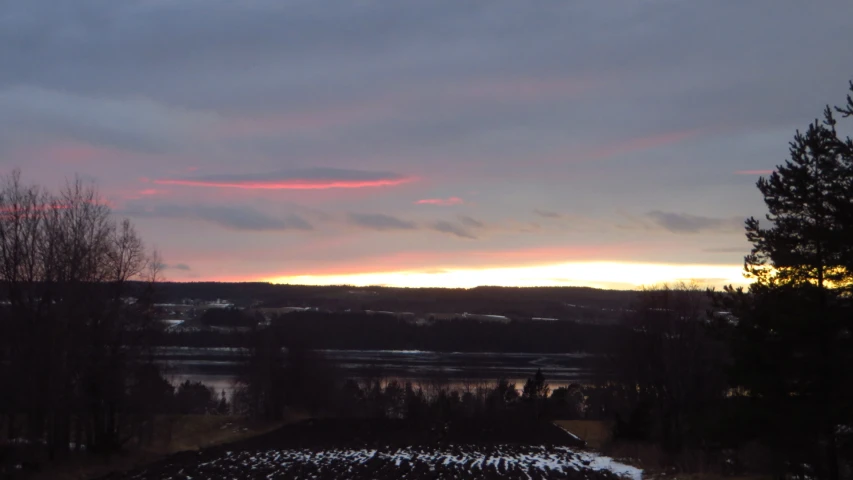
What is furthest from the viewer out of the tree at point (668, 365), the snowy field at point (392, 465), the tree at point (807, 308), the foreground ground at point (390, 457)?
the tree at point (668, 365)

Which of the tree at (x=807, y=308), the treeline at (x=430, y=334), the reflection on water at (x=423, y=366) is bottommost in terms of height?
the reflection on water at (x=423, y=366)

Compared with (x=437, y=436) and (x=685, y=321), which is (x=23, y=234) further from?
(x=685, y=321)

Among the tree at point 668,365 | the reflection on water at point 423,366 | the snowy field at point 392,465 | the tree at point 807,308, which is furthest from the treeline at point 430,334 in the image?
the tree at point 807,308

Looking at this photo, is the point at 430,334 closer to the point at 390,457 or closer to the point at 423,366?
the point at 423,366

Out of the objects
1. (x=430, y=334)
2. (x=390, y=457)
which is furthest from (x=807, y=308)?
(x=430, y=334)

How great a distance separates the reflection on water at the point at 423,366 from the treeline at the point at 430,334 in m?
4.02

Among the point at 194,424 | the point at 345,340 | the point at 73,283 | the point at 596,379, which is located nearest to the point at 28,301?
the point at 73,283

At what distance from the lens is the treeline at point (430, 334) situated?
14425 cm

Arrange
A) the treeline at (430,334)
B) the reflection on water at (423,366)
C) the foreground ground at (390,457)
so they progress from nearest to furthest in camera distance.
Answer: the foreground ground at (390,457)
the reflection on water at (423,366)
the treeline at (430,334)

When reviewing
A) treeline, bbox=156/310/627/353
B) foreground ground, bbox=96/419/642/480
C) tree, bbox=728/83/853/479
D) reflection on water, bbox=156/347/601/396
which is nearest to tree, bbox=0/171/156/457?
foreground ground, bbox=96/419/642/480

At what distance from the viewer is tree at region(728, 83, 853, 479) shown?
57.4 ft

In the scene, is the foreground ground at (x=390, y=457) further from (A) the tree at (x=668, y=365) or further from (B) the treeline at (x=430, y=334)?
(B) the treeline at (x=430, y=334)

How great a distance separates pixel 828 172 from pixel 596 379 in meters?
64.8

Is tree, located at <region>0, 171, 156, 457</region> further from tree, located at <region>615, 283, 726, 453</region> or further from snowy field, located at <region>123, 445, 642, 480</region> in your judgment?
tree, located at <region>615, 283, 726, 453</region>
